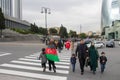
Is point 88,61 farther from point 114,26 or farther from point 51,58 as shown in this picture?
point 114,26

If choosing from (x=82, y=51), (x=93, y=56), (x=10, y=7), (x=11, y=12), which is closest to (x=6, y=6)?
(x=10, y=7)

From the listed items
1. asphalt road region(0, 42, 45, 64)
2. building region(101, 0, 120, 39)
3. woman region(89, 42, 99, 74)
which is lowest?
asphalt road region(0, 42, 45, 64)

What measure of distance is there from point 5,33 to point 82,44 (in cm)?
8873

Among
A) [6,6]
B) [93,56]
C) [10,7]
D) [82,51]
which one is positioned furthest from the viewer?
[10,7]

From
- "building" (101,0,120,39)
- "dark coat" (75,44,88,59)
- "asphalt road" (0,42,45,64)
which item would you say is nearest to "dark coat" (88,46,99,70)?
"dark coat" (75,44,88,59)

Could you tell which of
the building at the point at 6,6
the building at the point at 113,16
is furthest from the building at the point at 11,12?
the building at the point at 113,16

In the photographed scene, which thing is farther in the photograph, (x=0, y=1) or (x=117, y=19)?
(x=117, y=19)

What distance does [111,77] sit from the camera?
13.1 meters

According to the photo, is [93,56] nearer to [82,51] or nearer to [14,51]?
[82,51]

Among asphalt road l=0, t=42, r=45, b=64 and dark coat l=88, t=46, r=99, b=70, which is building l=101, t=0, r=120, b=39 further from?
dark coat l=88, t=46, r=99, b=70

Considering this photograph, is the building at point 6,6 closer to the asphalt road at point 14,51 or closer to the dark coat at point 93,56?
the asphalt road at point 14,51

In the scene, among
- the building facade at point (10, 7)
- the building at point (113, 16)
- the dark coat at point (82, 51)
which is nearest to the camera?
the dark coat at point (82, 51)

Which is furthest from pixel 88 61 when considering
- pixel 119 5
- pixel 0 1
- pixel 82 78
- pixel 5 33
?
pixel 119 5

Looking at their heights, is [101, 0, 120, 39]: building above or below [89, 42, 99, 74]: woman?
above
